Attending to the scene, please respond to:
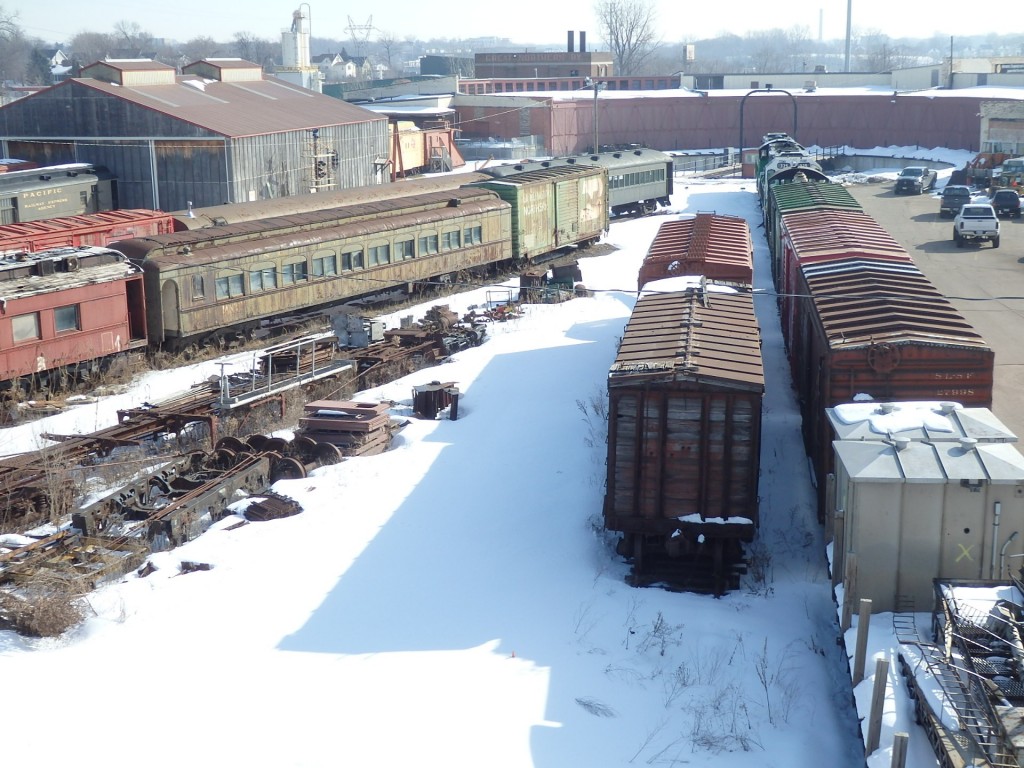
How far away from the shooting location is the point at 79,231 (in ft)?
87.8

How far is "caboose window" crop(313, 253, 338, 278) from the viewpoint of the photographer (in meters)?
25.7

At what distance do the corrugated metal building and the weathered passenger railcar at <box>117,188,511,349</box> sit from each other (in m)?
12.5

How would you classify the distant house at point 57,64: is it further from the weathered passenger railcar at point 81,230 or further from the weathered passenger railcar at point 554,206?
the weathered passenger railcar at point 81,230

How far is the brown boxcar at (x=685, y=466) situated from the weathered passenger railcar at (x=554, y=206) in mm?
20881

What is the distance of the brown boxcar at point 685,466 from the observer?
1272cm

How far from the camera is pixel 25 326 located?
19.9m

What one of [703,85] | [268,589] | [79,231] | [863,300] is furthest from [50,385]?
[703,85]

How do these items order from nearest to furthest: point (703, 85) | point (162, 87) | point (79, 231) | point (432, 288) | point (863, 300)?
point (863, 300)
point (79, 231)
point (432, 288)
point (162, 87)
point (703, 85)

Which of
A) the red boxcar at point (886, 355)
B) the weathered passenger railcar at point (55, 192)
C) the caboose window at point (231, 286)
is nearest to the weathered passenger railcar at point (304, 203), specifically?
the caboose window at point (231, 286)

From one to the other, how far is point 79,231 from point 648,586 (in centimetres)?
1939

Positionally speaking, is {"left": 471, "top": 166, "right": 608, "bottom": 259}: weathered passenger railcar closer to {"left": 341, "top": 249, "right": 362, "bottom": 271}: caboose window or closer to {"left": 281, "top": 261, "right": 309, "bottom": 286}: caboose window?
{"left": 341, "top": 249, "right": 362, "bottom": 271}: caboose window

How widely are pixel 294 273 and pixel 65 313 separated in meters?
5.84

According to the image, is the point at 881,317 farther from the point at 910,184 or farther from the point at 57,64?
the point at 57,64

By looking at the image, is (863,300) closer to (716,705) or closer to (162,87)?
(716,705)
